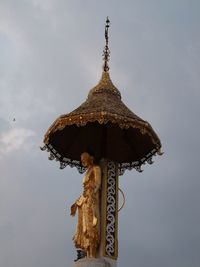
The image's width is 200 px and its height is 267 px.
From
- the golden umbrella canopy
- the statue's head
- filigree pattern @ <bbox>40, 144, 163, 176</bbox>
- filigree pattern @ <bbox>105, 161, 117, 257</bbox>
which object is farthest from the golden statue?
filigree pattern @ <bbox>40, 144, 163, 176</bbox>

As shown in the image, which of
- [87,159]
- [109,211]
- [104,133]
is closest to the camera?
[109,211]

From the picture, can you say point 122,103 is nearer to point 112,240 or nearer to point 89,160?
point 89,160

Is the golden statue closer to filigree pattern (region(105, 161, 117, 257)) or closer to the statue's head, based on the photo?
the statue's head

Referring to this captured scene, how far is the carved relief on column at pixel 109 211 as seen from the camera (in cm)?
1291

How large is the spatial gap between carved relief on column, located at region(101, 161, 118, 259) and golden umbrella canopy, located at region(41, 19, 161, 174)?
0.42 meters

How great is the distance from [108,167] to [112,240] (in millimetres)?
1693

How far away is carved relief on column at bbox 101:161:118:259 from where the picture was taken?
508 inches

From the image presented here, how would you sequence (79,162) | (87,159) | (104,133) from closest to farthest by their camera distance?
(87,159) → (104,133) → (79,162)

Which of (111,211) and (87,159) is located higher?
(87,159)

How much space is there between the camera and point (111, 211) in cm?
1339

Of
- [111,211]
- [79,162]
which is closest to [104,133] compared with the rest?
[79,162]

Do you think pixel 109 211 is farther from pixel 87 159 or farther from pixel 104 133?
pixel 104 133

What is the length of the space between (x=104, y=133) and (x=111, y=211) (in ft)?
5.99

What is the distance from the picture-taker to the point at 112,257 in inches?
505
